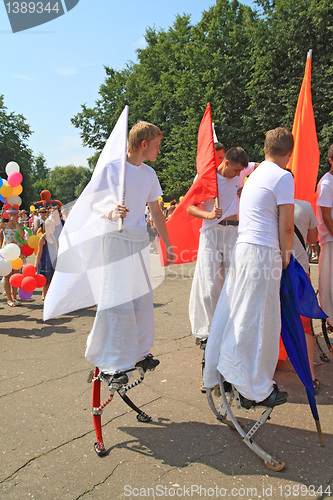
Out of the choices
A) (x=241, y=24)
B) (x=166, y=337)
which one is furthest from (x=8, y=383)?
(x=241, y=24)

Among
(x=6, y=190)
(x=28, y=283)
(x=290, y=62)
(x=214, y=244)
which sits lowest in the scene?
(x=28, y=283)

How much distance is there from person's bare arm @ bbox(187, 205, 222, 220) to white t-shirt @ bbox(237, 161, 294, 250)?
1.06 meters

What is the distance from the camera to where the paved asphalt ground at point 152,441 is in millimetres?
2570

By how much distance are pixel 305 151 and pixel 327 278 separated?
51.7 inches

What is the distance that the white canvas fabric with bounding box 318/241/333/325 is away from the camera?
14.4ft

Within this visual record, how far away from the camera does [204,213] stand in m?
4.15

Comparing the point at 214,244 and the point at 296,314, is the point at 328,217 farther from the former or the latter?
the point at 296,314

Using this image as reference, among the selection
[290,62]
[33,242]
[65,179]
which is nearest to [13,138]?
[290,62]

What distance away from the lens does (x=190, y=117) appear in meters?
27.5

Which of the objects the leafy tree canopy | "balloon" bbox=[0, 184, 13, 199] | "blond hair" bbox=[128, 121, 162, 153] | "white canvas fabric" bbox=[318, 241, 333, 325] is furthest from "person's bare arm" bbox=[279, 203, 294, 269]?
the leafy tree canopy

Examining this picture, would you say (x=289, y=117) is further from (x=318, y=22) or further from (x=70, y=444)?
(x=70, y=444)

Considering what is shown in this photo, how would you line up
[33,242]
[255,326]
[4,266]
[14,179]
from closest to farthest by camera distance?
[255,326], [4,266], [14,179], [33,242]

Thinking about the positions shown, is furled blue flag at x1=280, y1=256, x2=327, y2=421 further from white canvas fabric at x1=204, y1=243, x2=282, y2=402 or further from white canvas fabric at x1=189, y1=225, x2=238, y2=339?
white canvas fabric at x1=189, y1=225, x2=238, y2=339

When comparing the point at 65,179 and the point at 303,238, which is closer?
the point at 303,238
